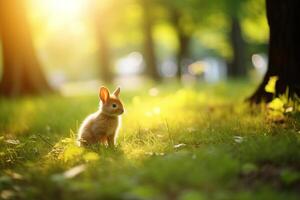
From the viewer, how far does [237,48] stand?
3008cm

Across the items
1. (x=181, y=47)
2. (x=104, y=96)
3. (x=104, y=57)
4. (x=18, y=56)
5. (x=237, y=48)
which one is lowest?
(x=181, y=47)

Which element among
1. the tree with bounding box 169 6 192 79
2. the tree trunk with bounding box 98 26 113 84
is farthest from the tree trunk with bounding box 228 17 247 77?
the tree trunk with bounding box 98 26 113 84

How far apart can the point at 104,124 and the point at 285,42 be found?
3.81 m

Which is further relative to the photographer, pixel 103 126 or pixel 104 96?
pixel 104 96

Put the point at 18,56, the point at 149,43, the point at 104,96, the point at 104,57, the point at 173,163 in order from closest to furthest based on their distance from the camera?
the point at 173,163 → the point at 104,96 → the point at 18,56 → the point at 149,43 → the point at 104,57

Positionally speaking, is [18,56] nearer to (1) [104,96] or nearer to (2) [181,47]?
(1) [104,96]

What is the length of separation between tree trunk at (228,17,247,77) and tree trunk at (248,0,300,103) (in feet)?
64.1

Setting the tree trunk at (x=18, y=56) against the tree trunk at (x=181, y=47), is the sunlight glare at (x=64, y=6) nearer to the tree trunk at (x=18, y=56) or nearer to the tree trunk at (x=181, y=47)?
the tree trunk at (x=181, y=47)

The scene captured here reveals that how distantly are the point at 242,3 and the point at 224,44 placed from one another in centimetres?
1838

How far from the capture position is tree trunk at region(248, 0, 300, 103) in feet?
32.1

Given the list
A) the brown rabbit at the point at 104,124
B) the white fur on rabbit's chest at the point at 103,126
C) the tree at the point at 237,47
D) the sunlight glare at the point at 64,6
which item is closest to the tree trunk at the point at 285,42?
the brown rabbit at the point at 104,124

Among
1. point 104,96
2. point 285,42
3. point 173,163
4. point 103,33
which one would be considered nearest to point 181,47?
point 103,33

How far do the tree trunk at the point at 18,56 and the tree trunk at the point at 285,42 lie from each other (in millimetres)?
10867

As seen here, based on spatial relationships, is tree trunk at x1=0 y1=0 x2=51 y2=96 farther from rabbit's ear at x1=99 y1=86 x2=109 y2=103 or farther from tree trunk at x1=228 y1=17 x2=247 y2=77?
tree trunk at x1=228 y1=17 x2=247 y2=77
